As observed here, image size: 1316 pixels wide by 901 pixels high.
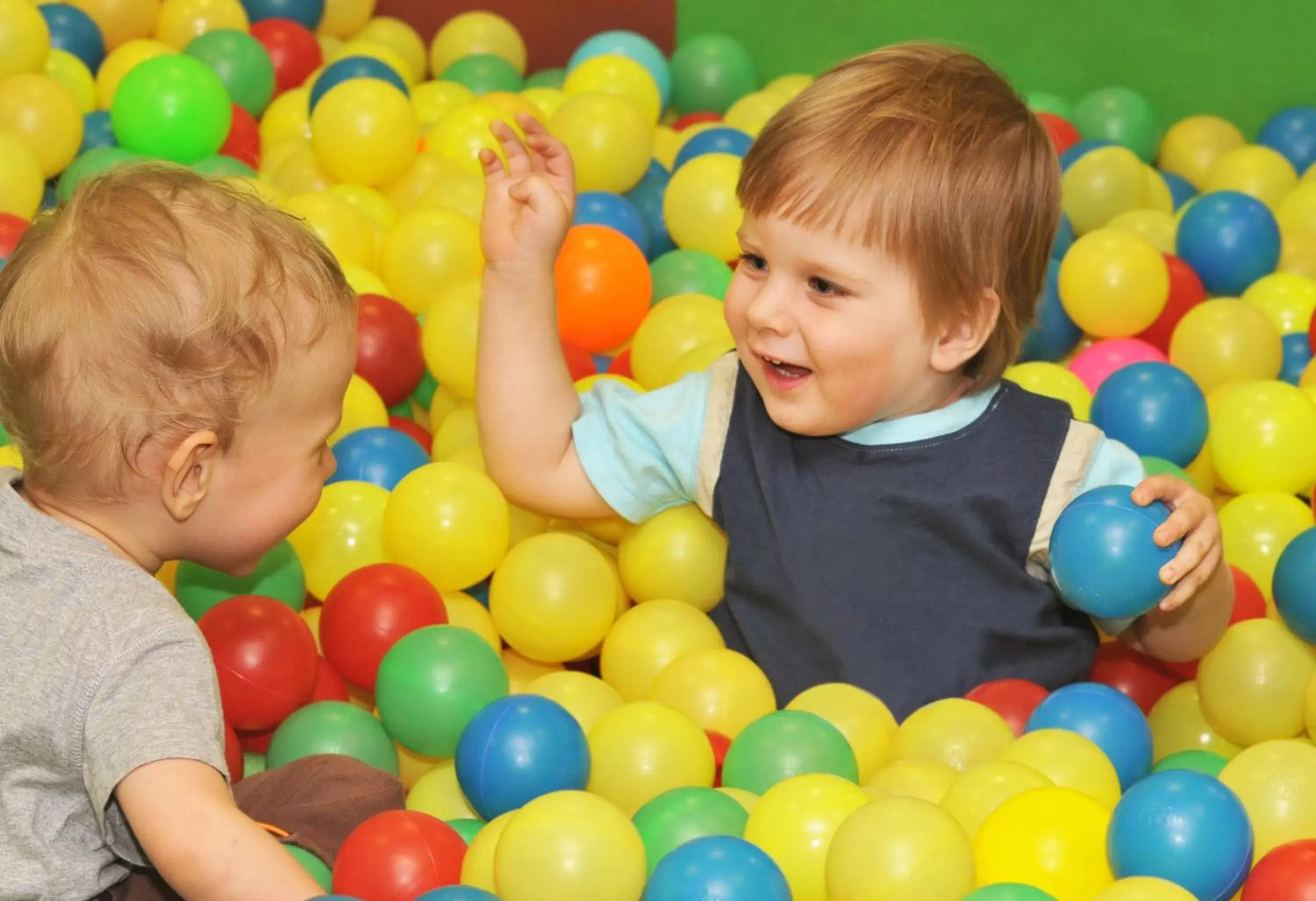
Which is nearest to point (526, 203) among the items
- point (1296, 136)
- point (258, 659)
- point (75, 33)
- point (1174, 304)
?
Answer: point (258, 659)

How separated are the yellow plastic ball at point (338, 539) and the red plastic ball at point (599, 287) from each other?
1.36 feet

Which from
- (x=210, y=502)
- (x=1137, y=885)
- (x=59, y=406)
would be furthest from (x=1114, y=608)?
(x=59, y=406)

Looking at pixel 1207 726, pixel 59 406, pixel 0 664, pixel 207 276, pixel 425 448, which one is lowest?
pixel 425 448

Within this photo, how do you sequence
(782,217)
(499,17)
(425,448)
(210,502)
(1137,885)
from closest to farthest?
(1137,885), (210,502), (782,217), (425,448), (499,17)

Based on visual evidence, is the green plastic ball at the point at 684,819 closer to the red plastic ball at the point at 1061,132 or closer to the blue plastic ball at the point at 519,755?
the blue plastic ball at the point at 519,755

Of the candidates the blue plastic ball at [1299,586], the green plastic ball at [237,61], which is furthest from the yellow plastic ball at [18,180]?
the blue plastic ball at [1299,586]

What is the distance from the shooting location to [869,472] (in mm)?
1651

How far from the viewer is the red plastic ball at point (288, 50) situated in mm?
2971

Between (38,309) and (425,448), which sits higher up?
(38,309)

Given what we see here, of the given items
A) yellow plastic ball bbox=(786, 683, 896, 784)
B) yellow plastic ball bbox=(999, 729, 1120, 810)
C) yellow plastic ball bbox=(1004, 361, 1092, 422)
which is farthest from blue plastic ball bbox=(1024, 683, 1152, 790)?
yellow plastic ball bbox=(1004, 361, 1092, 422)

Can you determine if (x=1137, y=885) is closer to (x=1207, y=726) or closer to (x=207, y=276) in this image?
(x=1207, y=726)

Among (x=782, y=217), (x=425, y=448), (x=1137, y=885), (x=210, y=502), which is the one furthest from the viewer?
(x=425, y=448)

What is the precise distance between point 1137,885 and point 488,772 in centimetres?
55

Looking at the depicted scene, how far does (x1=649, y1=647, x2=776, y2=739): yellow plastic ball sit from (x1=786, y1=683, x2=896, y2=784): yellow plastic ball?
1.6 inches
